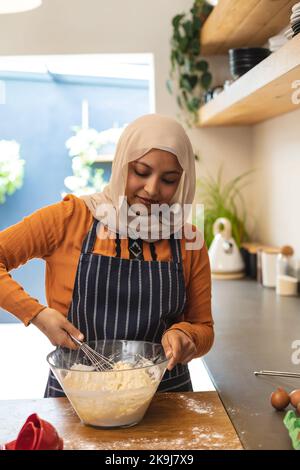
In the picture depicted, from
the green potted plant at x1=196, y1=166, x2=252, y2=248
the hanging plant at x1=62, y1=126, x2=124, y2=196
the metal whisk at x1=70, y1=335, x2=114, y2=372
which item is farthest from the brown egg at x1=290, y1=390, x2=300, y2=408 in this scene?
the hanging plant at x1=62, y1=126, x2=124, y2=196

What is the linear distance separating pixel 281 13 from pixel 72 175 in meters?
1.81

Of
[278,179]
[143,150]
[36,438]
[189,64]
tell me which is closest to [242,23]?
[189,64]

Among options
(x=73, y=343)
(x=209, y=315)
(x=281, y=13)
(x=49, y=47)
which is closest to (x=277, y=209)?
(x=281, y=13)

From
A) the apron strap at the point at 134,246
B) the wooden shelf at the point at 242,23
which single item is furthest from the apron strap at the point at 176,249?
the wooden shelf at the point at 242,23

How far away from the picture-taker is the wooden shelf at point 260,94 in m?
1.51

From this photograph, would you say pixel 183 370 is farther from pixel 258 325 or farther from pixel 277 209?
pixel 277 209

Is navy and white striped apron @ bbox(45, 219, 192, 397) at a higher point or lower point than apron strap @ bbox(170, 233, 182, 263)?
lower

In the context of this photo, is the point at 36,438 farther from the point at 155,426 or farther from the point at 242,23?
the point at 242,23

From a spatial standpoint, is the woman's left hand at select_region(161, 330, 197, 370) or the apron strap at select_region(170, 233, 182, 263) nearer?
the woman's left hand at select_region(161, 330, 197, 370)

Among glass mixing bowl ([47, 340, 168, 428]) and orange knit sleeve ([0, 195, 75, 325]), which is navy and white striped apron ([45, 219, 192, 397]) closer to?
orange knit sleeve ([0, 195, 75, 325])

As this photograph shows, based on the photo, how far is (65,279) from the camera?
51.8 inches

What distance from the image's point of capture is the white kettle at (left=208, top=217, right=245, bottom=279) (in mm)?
2879

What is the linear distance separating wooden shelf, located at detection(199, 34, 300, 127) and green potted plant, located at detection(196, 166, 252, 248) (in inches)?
11.4

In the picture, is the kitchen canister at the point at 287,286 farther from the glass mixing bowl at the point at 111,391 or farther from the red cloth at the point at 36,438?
the red cloth at the point at 36,438
